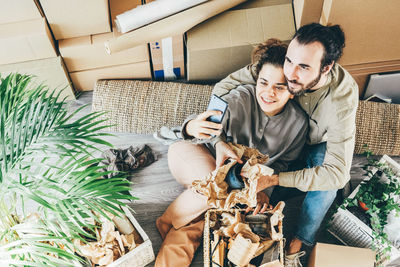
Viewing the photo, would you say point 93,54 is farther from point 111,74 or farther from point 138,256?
point 138,256

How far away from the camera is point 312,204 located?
1404 millimetres

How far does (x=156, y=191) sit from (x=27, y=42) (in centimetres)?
96

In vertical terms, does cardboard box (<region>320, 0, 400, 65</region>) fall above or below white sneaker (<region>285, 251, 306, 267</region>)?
above

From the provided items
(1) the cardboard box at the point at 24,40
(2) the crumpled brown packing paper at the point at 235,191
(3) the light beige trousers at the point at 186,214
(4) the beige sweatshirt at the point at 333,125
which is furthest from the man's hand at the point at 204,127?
(1) the cardboard box at the point at 24,40

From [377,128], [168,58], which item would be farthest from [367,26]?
[168,58]

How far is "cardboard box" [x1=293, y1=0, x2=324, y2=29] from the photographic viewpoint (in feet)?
5.02

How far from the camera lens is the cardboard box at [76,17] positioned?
1.51 metres

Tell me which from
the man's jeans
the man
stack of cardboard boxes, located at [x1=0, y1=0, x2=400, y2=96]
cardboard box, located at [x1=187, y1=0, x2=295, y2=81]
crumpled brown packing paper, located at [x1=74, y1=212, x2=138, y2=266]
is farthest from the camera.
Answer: cardboard box, located at [x1=187, y1=0, x2=295, y2=81]

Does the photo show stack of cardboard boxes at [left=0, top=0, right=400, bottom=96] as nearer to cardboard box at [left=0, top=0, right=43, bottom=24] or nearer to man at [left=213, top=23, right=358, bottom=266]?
cardboard box at [left=0, top=0, right=43, bottom=24]

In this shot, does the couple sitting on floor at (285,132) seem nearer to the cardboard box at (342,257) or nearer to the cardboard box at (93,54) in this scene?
the cardboard box at (342,257)

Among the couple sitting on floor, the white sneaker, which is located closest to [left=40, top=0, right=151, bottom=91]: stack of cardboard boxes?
the couple sitting on floor

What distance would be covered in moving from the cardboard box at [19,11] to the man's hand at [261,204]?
1.31m

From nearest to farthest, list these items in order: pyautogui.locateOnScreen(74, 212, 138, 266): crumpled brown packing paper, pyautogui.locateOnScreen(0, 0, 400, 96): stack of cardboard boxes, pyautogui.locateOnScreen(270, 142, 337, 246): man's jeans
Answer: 1. pyautogui.locateOnScreen(74, 212, 138, 266): crumpled brown packing paper
2. pyautogui.locateOnScreen(270, 142, 337, 246): man's jeans
3. pyautogui.locateOnScreen(0, 0, 400, 96): stack of cardboard boxes

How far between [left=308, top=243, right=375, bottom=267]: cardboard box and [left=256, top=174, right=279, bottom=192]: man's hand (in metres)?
0.34
